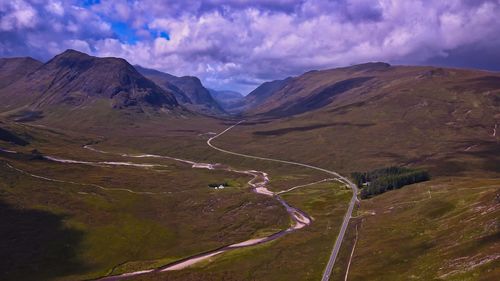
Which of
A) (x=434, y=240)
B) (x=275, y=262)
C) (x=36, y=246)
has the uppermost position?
(x=434, y=240)

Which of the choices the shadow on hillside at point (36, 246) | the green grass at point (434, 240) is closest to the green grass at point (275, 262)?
the green grass at point (434, 240)

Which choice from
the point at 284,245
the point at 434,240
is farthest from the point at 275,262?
the point at 434,240

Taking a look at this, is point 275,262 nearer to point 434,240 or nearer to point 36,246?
point 434,240

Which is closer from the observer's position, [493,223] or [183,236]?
[493,223]

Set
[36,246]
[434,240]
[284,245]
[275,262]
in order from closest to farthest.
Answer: [434,240] → [275,262] → [284,245] → [36,246]

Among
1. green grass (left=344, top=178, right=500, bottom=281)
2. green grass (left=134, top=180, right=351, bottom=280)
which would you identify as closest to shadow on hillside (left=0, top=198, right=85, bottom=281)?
green grass (left=134, top=180, right=351, bottom=280)

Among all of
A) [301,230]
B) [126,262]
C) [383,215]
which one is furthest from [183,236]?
[383,215]

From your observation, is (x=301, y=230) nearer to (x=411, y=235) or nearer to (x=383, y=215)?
(x=383, y=215)

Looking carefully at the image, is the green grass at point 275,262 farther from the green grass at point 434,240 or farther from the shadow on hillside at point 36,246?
the shadow on hillside at point 36,246
